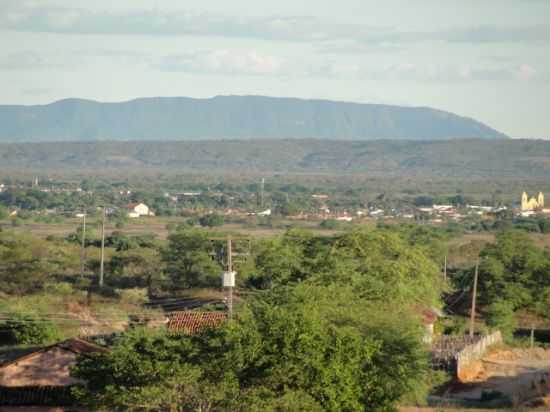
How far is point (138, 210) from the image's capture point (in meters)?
133

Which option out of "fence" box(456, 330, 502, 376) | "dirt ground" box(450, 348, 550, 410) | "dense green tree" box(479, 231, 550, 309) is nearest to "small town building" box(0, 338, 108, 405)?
"dirt ground" box(450, 348, 550, 410)

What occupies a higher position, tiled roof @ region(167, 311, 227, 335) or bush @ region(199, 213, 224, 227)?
tiled roof @ region(167, 311, 227, 335)

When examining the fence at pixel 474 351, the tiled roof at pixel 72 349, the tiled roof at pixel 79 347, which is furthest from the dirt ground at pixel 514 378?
the tiled roof at pixel 72 349

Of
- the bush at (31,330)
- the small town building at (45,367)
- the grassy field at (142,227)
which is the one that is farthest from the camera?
the grassy field at (142,227)

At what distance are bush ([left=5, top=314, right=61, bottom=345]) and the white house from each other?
85985mm

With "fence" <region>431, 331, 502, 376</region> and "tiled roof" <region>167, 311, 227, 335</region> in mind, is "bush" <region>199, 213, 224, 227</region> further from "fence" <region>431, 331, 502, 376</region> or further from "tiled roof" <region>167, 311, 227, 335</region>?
"tiled roof" <region>167, 311, 227, 335</region>

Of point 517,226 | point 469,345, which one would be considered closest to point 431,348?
point 469,345

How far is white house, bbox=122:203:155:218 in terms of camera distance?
129 meters

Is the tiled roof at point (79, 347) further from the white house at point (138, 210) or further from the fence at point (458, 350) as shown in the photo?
the white house at point (138, 210)

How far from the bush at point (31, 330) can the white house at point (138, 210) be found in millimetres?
85985

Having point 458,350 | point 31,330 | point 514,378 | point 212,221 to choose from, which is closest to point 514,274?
point 458,350

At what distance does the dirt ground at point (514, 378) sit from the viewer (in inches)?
1356

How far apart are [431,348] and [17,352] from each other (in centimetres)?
1210

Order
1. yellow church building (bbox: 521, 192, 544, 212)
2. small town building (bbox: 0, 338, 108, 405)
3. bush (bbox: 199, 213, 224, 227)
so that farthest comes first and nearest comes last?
yellow church building (bbox: 521, 192, 544, 212) < bush (bbox: 199, 213, 224, 227) < small town building (bbox: 0, 338, 108, 405)
